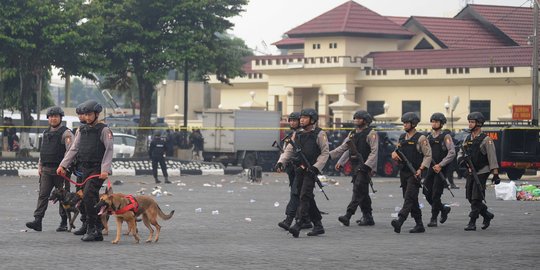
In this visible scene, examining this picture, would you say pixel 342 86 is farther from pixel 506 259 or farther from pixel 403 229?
pixel 506 259

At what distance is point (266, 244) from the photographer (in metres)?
16.0

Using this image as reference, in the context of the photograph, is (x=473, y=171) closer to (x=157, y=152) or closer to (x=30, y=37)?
(x=157, y=152)

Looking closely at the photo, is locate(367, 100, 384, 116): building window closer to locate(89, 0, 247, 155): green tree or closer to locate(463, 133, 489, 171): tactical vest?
locate(89, 0, 247, 155): green tree

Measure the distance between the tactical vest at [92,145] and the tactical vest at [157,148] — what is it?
18.2 meters

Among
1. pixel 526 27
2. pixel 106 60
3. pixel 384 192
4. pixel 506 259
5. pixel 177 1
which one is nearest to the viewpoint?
pixel 506 259

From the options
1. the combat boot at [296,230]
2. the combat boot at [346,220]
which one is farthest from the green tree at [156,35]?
the combat boot at [296,230]

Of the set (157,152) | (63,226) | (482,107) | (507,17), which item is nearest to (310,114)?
(63,226)

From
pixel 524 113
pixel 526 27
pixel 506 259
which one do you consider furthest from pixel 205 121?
pixel 506 259

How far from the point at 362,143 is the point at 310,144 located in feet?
5.96

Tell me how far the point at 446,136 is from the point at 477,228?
159 cm

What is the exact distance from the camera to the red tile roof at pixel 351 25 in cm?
7222

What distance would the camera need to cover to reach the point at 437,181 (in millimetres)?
19375

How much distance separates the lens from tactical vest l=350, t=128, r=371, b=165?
19.4m

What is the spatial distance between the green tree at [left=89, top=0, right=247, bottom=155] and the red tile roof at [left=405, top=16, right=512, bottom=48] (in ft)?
61.9
